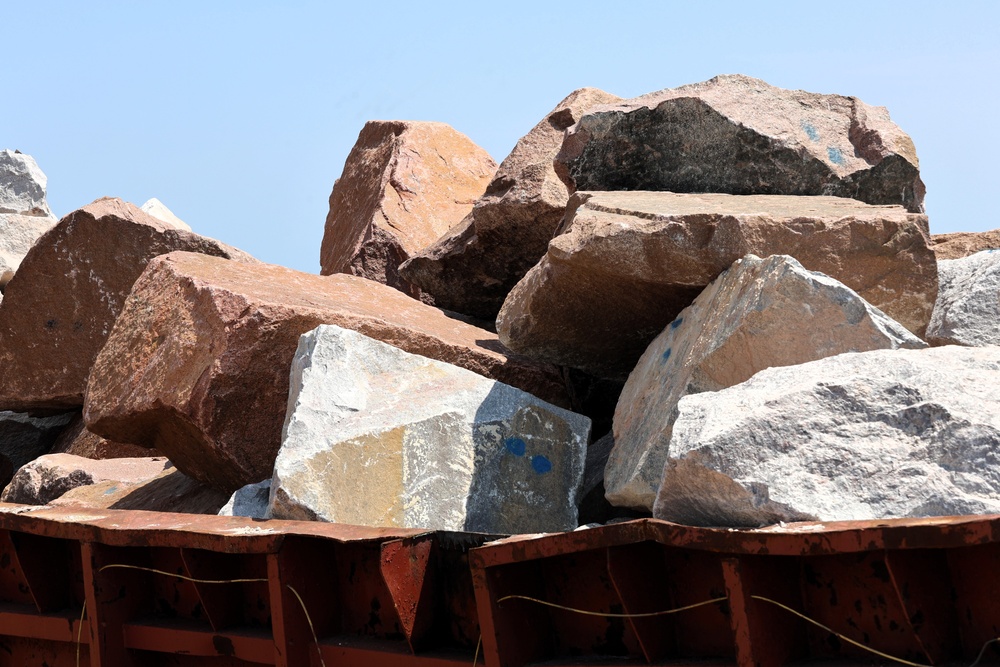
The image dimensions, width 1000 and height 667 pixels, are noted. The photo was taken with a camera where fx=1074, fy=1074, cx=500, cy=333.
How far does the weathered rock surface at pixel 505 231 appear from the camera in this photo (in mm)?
5035

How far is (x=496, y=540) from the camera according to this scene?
206 cm

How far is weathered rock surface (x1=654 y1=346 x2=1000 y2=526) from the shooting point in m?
2.07

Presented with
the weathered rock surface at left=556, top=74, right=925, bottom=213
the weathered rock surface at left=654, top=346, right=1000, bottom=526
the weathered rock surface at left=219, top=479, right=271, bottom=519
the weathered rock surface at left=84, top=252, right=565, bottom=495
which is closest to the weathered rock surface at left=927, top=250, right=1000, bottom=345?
the weathered rock surface at left=556, top=74, right=925, bottom=213

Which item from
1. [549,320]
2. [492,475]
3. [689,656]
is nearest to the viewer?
[689,656]

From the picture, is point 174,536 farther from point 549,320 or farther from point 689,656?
point 549,320

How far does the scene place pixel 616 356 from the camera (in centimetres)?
398

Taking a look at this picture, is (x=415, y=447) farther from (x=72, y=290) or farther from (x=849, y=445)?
(x=72, y=290)

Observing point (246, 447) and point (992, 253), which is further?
point (246, 447)

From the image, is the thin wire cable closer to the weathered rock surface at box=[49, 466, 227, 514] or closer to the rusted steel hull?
the rusted steel hull

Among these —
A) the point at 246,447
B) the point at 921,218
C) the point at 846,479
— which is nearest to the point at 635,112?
the point at 921,218

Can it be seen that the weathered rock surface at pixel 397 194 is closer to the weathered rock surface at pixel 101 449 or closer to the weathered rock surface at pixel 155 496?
the weathered rock surface at pixel 101 449

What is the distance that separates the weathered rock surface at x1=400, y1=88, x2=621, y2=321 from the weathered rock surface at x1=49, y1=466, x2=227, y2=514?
1647 millimetres

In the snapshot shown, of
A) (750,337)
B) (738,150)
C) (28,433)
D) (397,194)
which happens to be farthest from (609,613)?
(28,433)

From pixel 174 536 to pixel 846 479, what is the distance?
147 centimetres
